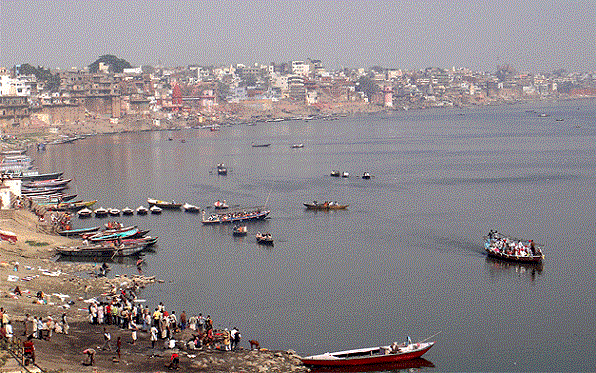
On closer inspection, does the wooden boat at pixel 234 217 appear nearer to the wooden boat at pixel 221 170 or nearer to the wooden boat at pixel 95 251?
the wooden boat at pixel 95 251

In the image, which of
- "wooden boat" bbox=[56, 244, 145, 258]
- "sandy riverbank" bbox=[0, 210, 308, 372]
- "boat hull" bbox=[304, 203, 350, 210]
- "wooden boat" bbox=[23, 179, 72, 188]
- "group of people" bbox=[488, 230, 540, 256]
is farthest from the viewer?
"wooden boat" bbox=[23, 179, 72, 188]

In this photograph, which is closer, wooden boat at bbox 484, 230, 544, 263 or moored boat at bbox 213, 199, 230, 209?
wooden boat at bbox 484, 230, 544, 263

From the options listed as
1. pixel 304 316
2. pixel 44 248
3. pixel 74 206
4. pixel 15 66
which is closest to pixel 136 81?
pixel 15 66

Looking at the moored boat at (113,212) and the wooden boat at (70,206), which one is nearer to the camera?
the moored boat at (113,212)

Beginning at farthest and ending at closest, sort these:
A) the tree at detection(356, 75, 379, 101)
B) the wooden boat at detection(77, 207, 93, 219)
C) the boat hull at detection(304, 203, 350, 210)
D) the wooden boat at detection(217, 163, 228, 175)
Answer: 1. the tree at detection(356, 75, 379, 101)
2. the wooden boat at detection(217, 163, 228, 175)
3. the boat hull at detection(304, 203, 350, 210)
4. the wooden boat at detection(77, 207, 93, 219)

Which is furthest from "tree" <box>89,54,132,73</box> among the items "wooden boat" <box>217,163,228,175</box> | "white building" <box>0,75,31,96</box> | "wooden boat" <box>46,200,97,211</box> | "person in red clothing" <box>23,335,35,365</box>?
"person in red clothing" <box>23,335,35,365</box>

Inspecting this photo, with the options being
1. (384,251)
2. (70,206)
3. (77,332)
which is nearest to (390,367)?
(77,332)

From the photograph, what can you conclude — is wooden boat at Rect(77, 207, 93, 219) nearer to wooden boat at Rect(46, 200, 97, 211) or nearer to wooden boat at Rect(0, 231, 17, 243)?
wooden boat at Rect(46, 200, 97, 211)

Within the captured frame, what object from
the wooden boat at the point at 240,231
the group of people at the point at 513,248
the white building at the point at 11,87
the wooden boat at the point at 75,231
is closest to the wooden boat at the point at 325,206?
the wooden boat at the point at 240,231
